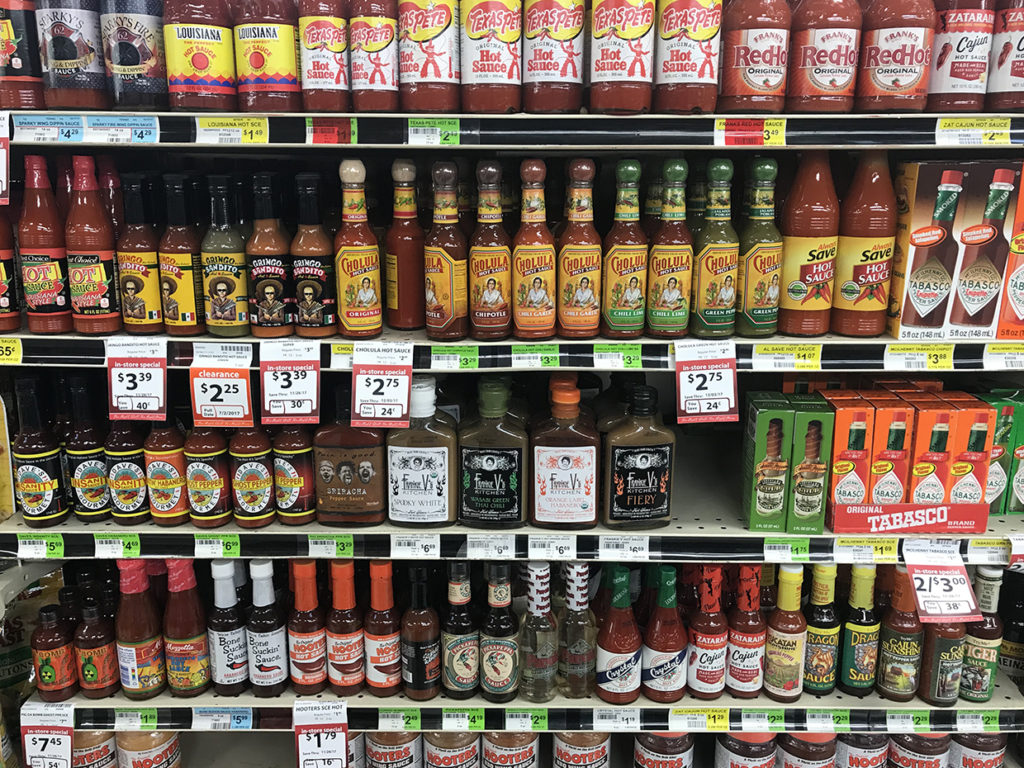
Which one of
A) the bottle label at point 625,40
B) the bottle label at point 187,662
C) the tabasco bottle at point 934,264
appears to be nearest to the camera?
the bottle label at point 625,40

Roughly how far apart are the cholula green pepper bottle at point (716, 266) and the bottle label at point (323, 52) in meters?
0.83

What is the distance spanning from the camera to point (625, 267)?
176 centimetres

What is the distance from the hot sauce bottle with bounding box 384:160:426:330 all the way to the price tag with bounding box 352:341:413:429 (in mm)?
128

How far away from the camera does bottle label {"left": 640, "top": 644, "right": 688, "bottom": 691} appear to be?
1.93m

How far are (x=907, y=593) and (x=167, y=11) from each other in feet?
6.96

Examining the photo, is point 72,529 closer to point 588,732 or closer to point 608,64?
point 588,732

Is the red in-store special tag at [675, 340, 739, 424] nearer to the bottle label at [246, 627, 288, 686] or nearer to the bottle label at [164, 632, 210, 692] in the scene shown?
the bottle label at [246, 627, 288, 686]

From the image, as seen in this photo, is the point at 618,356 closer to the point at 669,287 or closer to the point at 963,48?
the point at 669,287

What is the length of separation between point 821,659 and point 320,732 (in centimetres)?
125

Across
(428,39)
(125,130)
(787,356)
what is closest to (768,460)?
(787,356)

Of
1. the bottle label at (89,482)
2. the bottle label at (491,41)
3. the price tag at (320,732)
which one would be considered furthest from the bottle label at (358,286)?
the price tag at (320,732)

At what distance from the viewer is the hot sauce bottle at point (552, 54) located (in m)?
1.62

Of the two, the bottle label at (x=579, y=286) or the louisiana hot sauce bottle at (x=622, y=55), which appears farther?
the bottle label at (x=579, y=286)

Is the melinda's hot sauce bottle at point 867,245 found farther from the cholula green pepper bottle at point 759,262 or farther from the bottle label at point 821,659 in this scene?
the bottle label at point 821,659
